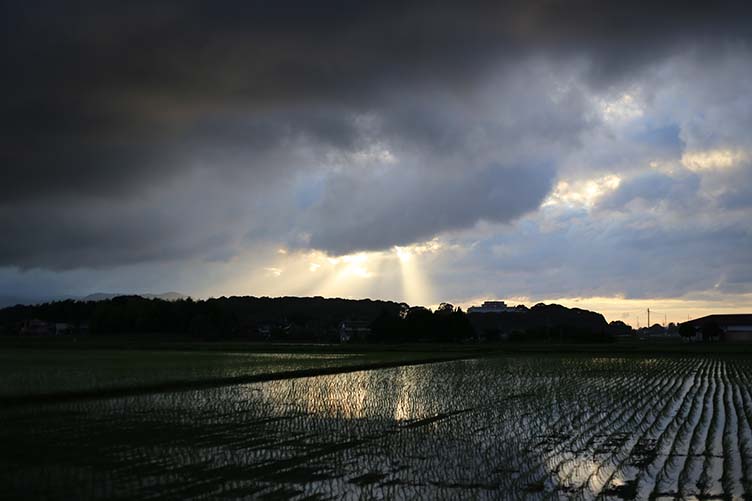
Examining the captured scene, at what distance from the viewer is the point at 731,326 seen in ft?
363

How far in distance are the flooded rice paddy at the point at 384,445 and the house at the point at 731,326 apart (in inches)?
3483

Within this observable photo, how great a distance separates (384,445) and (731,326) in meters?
117

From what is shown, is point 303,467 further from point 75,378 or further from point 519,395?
point 75,378

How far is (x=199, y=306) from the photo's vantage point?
377 feet

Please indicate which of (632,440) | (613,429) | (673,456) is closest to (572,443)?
(632,440)

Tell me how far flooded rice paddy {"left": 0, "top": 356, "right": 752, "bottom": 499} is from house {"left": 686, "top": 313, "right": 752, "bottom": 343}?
290 feet

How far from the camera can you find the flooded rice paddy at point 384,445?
810 cm

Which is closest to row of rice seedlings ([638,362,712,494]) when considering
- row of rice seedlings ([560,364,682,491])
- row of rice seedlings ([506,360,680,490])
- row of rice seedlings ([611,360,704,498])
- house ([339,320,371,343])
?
row of rice seedlings ([611,360,704,498])

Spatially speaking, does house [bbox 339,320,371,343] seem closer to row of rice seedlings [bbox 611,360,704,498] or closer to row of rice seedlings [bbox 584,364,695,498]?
row of rice seedlings [bbox 584,364,695,498]

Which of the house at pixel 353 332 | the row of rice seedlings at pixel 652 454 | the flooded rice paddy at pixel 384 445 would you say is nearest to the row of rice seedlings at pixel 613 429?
the flooded rice paddy at pixel 384 445

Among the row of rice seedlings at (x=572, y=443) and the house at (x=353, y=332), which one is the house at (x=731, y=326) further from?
the row of rice seedlings at (x=572, y=443)

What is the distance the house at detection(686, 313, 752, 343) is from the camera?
97.8m

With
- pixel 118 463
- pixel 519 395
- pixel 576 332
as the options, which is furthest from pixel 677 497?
pixel 576 332

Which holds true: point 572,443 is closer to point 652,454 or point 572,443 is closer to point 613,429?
point 652,454
